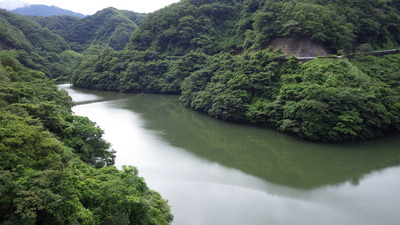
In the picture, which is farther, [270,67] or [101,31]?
[101,31]

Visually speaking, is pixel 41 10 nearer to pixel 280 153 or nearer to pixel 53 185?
pixel 280 153

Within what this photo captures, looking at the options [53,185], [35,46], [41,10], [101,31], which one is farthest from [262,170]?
[41,10]

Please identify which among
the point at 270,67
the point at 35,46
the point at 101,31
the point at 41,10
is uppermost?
the point at 41,10

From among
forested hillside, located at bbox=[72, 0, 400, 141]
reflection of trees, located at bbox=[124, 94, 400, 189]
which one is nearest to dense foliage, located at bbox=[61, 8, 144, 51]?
forested hillside, located at bbox=[72, 0, 400, 141]

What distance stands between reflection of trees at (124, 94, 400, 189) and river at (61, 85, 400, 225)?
57 mm

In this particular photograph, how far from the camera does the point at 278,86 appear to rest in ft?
86.2

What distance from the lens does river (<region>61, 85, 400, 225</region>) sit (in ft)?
40.4

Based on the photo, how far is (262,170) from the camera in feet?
55.7

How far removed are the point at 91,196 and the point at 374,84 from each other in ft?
77.9

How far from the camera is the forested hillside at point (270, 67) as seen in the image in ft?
69.4

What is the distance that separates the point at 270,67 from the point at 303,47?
5624 mm

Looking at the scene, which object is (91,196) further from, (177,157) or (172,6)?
(172,6)

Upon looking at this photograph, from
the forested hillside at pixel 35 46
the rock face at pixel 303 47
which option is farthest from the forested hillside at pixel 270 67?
the forested hillside at pixel 35 46

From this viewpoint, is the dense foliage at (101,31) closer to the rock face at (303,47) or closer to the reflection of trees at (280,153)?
the rock face at (303,47)
